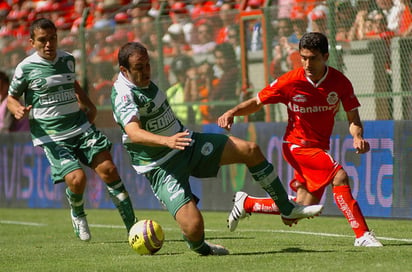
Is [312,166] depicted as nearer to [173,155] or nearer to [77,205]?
[173,155]

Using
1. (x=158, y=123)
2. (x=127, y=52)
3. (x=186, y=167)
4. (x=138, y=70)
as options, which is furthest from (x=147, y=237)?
(x=127, y=52)

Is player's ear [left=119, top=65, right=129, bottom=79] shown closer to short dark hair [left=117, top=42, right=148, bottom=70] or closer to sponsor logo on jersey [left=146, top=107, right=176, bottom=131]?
short dark hair [left=117, top=42, right=148, bottom=70]

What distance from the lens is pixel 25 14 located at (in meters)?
22.9

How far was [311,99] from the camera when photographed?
945cm

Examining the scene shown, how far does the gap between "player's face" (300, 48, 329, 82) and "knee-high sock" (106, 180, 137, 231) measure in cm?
261

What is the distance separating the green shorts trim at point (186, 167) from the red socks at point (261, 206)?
0.98 meters

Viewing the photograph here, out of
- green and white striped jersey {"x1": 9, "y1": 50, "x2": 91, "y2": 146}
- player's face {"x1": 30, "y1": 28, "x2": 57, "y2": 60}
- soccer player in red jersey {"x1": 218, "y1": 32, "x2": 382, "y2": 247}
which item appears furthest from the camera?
green and white striped jersey {"x1": 9, "y1": 50, "x2": 91, "y2": 146}

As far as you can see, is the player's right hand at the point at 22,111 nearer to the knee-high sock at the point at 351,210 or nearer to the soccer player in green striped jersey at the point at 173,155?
the soccer player in green striped jersey at the point at 173,155

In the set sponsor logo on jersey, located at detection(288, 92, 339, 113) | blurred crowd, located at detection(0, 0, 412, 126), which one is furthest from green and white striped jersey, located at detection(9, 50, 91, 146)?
blurred crowd, located at detection(0, 0, 412, 126)

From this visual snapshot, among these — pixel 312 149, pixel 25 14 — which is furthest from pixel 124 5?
pixel 312 149

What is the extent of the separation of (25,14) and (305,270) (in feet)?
55.8

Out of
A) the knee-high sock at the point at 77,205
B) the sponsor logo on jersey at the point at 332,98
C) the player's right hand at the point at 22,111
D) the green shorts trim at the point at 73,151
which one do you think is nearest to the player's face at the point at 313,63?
the sponsor logo on jersey at the point at 332,98

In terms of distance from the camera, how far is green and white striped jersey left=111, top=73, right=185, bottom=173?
8625 millimetres

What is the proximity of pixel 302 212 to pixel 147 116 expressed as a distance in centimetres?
171
